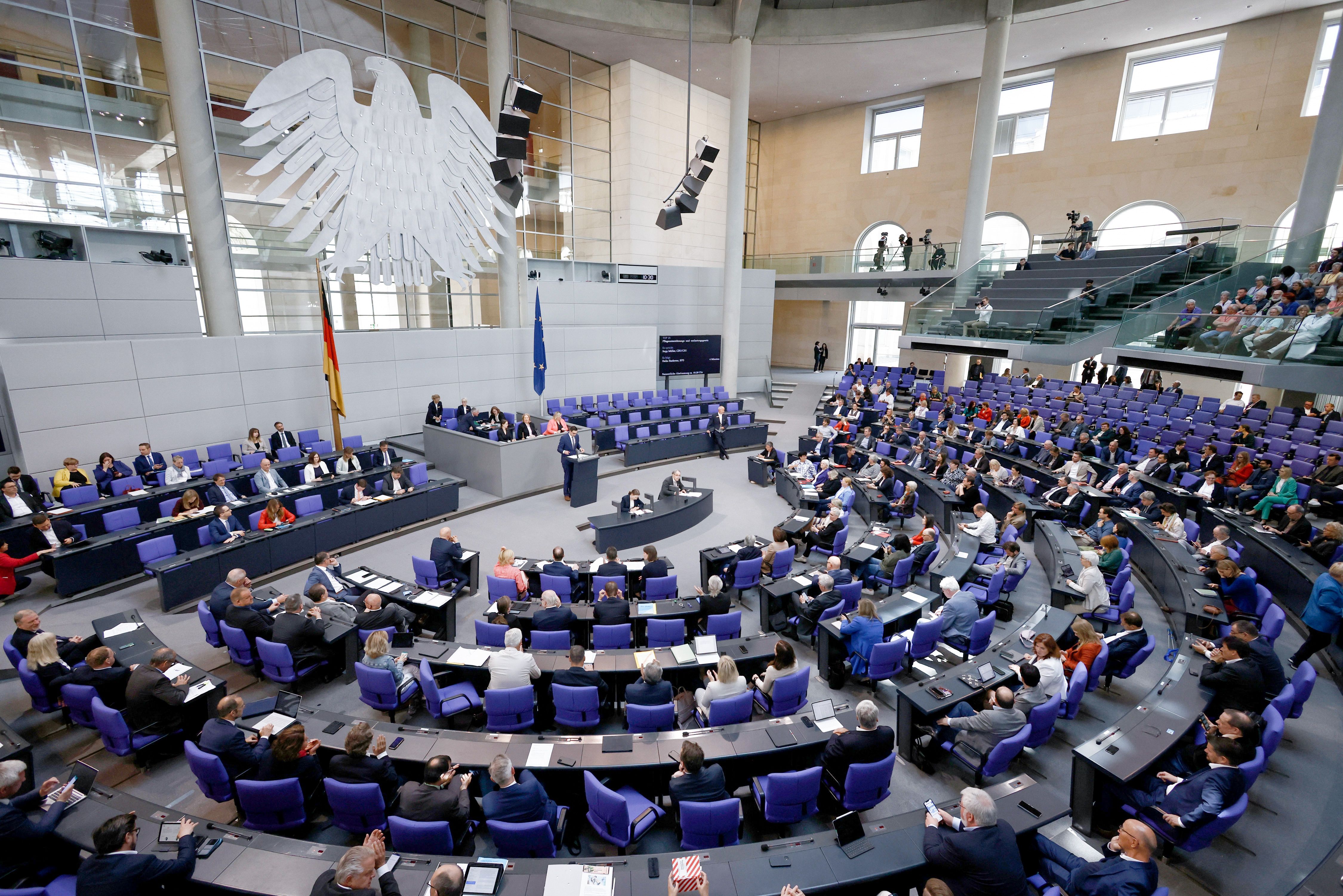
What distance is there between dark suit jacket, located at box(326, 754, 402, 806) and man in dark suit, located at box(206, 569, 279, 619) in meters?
3.08

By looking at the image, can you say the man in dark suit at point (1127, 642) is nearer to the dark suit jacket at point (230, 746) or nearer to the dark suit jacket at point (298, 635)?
the dark suit jacket at point (230, 746)

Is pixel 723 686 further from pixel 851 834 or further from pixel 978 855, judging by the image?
pixel 978 855

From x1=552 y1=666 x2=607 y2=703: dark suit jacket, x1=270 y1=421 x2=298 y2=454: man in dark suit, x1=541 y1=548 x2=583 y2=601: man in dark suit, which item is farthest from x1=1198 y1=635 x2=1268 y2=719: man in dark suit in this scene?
x1=270 y1=421 x2=298 y2=454: man in dark suit

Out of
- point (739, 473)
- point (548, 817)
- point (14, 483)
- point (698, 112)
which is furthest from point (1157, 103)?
point (14, 483)

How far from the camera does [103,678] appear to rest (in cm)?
543

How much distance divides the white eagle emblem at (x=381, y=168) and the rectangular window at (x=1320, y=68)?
77.6 ft

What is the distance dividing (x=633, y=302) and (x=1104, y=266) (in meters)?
15.2

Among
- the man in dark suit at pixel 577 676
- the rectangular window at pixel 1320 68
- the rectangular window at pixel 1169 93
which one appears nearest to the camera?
the man in dark suit at pixel 577 676

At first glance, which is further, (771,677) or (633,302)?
(633,302)

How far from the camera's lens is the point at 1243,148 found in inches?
749

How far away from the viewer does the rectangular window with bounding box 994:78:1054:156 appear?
911 inches

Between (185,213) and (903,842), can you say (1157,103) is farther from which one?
(185,213)

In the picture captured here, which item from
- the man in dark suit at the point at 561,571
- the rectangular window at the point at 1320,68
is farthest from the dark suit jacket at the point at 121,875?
the rectangular window at the point at 1320,68

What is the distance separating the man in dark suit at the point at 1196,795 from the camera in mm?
4133
